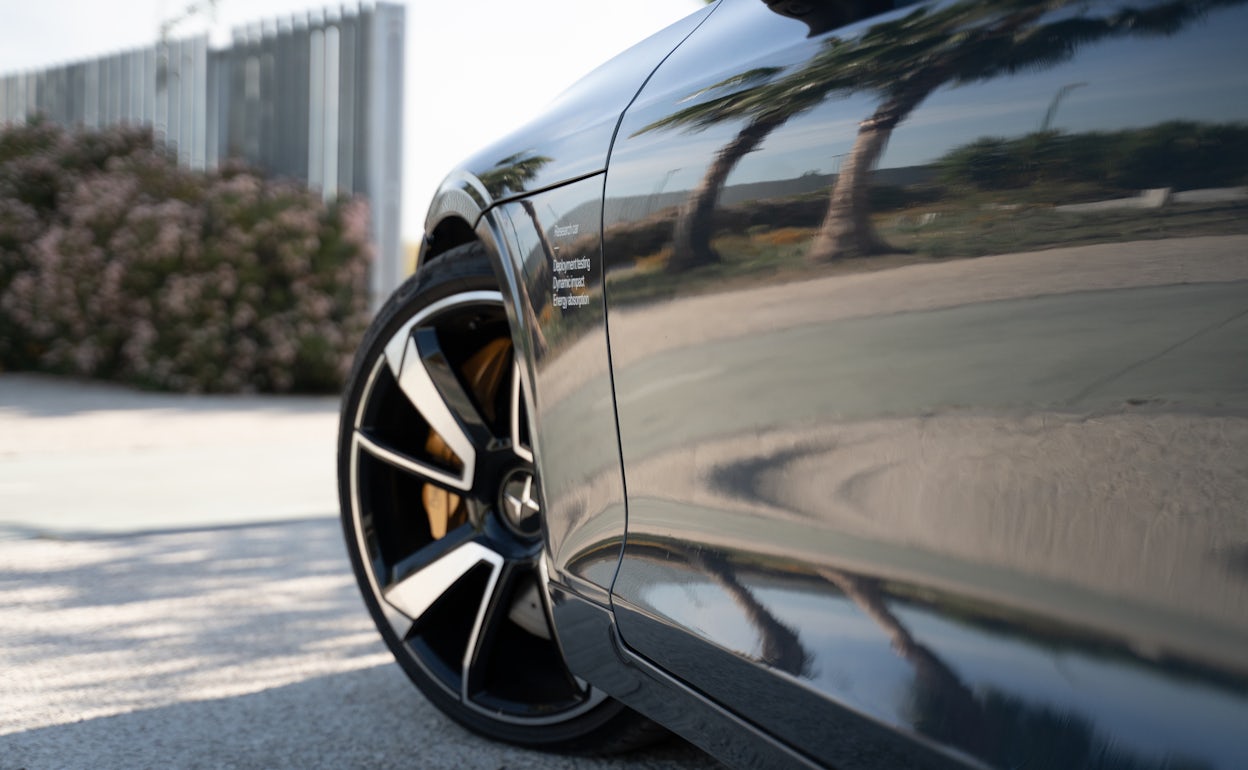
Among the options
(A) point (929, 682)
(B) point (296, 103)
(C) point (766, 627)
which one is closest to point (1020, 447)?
(A) point (929, 682)

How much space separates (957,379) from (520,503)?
1.14 meters

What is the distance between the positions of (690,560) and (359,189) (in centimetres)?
1018

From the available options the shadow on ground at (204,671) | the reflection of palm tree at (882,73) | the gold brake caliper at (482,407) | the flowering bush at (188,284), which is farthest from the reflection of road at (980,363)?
the flowering bush at (188,284)

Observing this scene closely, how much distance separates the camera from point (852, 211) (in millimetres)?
1139

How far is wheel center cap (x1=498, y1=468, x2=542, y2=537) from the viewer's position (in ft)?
6.57

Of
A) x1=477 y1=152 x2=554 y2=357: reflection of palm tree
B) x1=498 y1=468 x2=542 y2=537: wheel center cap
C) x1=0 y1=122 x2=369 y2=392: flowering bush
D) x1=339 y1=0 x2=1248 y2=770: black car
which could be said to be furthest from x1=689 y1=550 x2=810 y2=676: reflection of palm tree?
x1=0 y1=122 x2=369 y2=392: flowering bush

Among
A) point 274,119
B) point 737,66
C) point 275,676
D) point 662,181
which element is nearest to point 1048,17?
point 737,66

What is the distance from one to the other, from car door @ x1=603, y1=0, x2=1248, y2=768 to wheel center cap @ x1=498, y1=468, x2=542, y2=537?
0.55 m

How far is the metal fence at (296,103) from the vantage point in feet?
35.7

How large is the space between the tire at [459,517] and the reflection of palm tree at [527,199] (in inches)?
5.8

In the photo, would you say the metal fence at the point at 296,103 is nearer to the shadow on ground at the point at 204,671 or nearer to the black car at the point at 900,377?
the shadow on ground at the point at 204,671

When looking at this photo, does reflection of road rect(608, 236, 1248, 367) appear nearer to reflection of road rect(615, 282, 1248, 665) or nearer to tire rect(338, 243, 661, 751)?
reflection of road rect(615, 282, 1248, 665)

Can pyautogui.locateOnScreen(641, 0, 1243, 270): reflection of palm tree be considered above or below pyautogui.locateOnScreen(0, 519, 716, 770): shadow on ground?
above

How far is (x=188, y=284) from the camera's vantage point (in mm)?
9617
